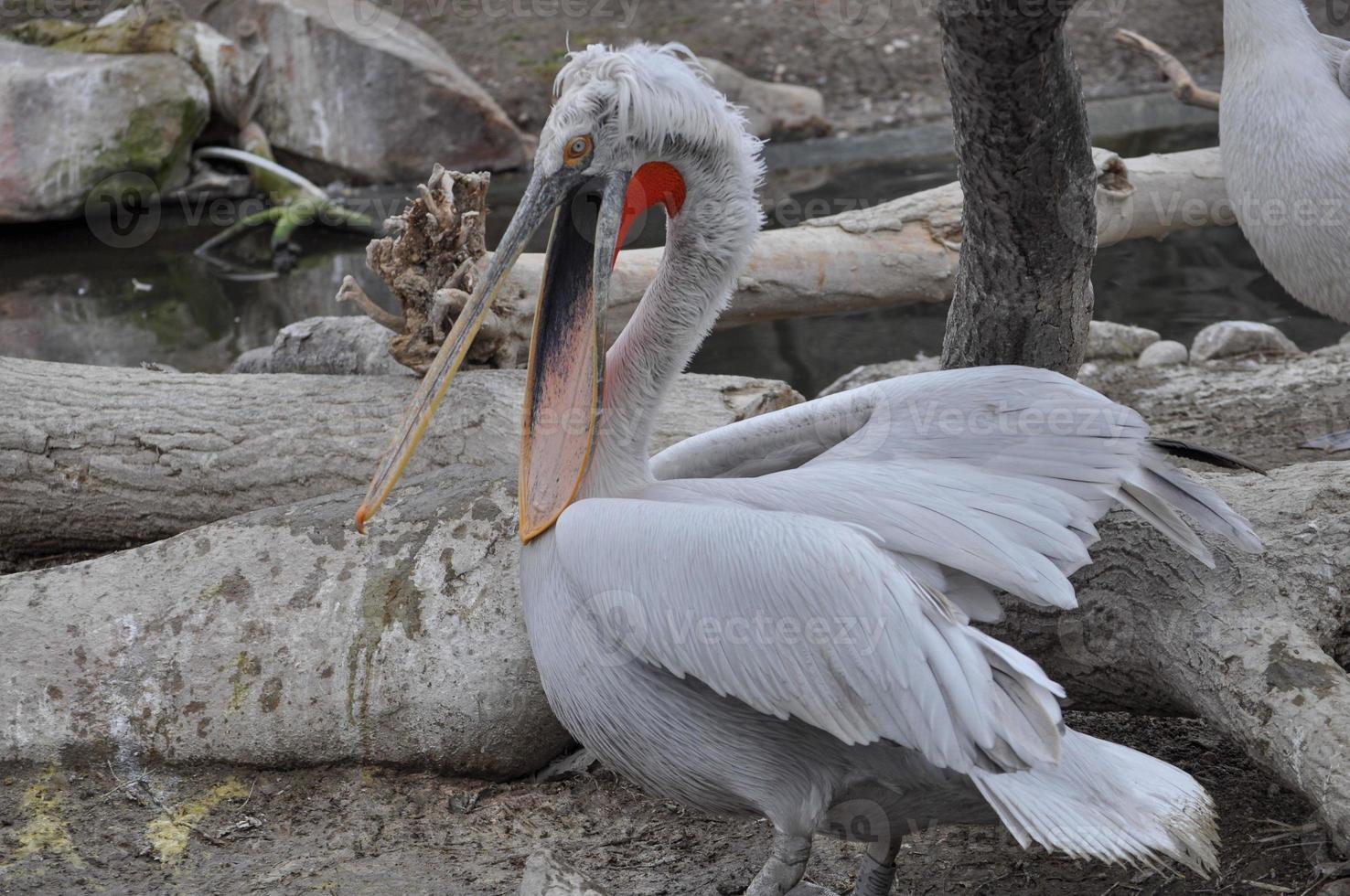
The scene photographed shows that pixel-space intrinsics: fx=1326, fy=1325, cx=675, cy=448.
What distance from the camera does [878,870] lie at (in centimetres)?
231

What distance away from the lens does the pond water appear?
6254 mm

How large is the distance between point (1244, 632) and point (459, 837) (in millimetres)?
1562

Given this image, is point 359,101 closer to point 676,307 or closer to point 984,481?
point 676,307

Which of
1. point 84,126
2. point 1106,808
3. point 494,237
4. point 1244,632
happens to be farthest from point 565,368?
point 84,126

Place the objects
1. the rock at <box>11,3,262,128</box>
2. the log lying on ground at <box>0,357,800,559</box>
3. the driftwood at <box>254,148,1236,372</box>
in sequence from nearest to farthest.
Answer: the log lying on ground at <box>0,357,800,559</box> < the driftwood at <box>254,148,1236,372</box> < the rock at <box>11,3,262,128</box>

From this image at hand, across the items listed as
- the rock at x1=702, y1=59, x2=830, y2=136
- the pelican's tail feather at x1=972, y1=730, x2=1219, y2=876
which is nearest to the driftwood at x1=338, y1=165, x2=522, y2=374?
the pelican's tail feather at x1=972, y1=730, x2=1219, y2=876

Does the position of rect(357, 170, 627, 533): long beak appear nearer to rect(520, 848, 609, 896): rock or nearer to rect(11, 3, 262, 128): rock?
rect(520, 848, 609, 896): rock

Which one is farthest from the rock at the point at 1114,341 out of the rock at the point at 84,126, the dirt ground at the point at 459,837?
the rock at the point at 84,126

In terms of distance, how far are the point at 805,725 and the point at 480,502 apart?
1189 millimetres

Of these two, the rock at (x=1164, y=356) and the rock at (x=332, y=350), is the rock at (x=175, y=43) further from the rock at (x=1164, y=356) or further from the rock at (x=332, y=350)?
the rock at (x=1164, y=356)

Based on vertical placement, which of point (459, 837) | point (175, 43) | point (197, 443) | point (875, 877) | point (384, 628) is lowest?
point (459, 837)

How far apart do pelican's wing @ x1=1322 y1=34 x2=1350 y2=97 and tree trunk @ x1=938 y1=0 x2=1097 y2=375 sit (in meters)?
1.47

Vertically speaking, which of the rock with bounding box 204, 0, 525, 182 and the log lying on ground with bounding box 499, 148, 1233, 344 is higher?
the rock with bounding box 204, 0, 525, 182

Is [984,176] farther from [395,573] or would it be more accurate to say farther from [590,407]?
[395,573]
